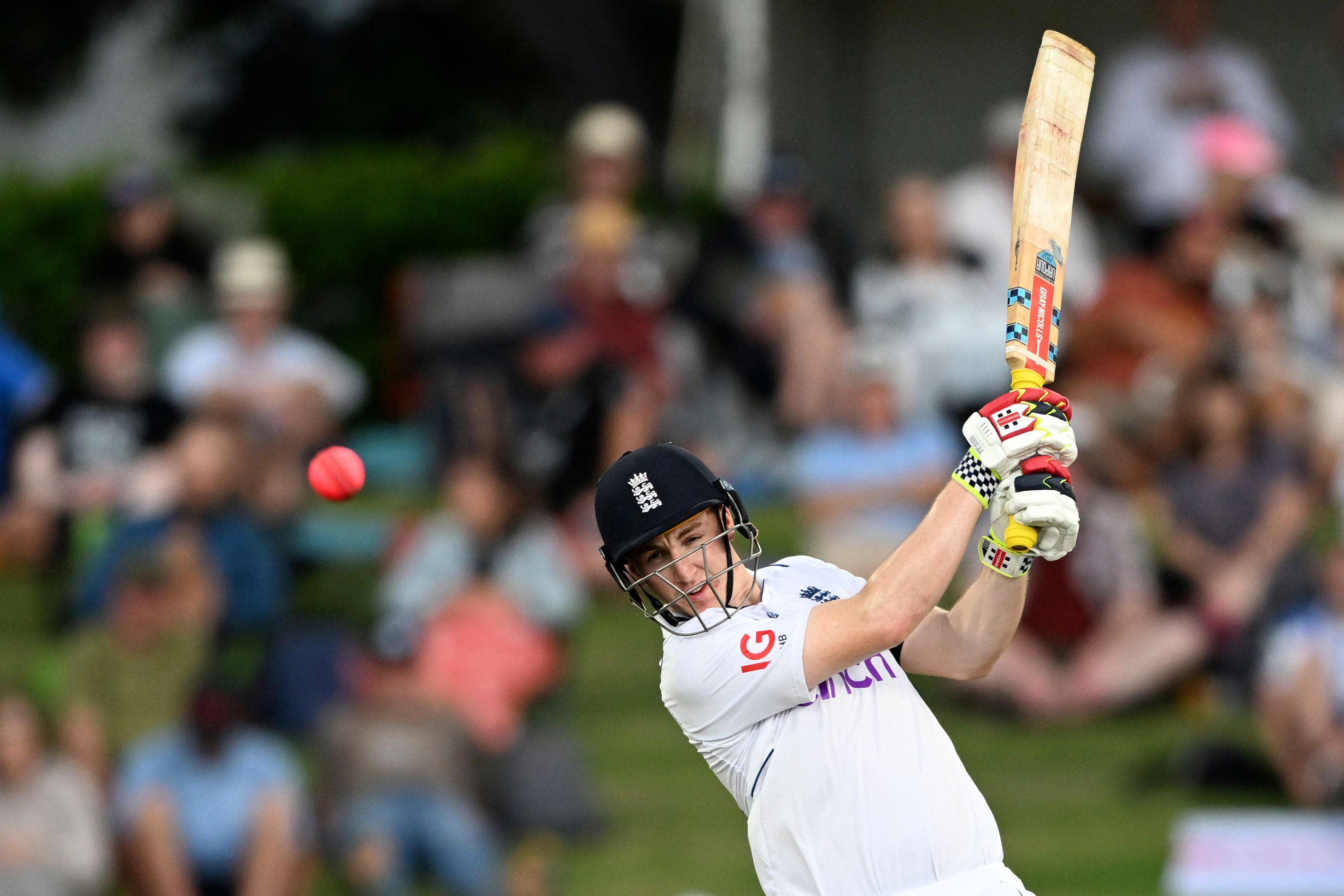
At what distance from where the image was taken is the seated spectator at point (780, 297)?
35.2 feet

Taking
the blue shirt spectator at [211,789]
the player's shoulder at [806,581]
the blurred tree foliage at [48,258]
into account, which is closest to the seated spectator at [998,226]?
the blue shirt spectator at [211,789]

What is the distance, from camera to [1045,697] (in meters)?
9.70

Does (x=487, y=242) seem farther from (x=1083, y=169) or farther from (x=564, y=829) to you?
(x=564, y=829)

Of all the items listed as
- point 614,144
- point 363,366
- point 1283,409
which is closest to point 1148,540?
point 1283,409

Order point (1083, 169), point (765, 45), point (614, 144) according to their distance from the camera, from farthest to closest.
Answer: point (765, 45), point (1083, 169), point (614, 144)

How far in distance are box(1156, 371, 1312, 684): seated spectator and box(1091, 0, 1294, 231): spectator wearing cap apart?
1.73 meters

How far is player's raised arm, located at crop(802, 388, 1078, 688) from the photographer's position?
4129mm

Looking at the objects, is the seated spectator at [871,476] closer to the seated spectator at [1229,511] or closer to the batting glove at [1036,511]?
the seated spectator at [1229,511]

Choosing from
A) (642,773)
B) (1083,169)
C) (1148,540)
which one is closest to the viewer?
(642,773)

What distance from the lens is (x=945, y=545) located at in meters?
4.15

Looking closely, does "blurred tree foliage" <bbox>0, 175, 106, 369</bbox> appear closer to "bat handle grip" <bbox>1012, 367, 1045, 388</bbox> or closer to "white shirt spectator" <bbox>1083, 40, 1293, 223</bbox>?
"white shirt spectator" <bbox>1083, 40, 1293, 223</bbox>

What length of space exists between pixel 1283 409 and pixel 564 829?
13.8ft

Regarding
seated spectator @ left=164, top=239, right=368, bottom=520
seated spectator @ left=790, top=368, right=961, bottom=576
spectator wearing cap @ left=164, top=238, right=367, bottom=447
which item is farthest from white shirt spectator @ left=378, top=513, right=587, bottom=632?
seated spectator @ left=790, top=368, right=961, bottom=576

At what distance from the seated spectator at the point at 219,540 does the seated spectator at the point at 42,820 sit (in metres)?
0.97
